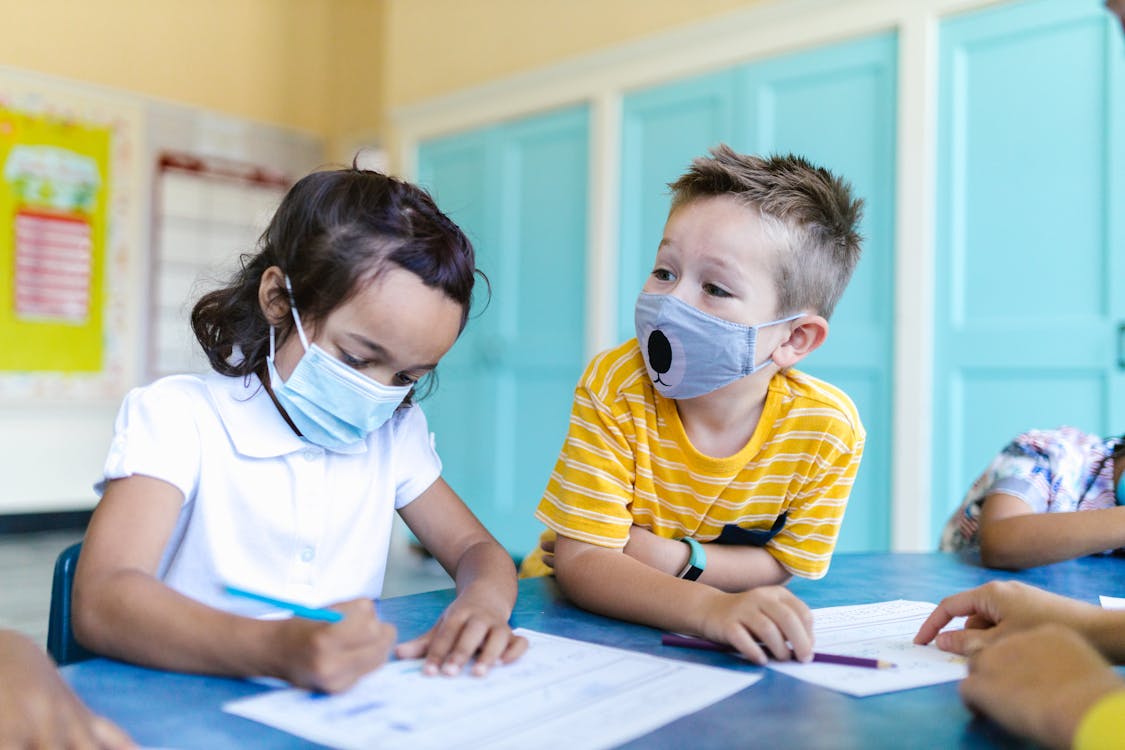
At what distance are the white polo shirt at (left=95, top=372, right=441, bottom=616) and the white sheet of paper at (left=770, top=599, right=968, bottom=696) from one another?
54cm

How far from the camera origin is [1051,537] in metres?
1.27

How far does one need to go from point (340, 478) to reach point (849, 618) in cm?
61

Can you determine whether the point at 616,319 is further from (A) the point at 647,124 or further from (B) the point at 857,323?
(B) the point at 857,323

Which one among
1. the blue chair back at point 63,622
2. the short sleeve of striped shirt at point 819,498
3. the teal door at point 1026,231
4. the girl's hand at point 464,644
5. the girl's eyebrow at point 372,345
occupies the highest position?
the teal door at point 1026,231

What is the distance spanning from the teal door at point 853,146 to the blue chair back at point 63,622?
2.11 meters

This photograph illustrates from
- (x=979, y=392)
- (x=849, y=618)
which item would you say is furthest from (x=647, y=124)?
(x=849, y=618)

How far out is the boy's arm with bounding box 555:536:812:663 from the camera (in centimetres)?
74

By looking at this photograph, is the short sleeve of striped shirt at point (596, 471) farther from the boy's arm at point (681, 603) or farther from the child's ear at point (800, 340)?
the child's ear at point (800, 340)

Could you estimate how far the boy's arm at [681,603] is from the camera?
74cm

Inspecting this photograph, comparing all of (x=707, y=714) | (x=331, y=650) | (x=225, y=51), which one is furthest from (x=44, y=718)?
(x=225, y=51)

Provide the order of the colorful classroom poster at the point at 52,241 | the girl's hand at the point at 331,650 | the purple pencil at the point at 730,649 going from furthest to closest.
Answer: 1. the colorful classroom poster at the point at 52,241
2. the purple pencil at the point at 730,649
3. the girl's hand at the point at 331,650

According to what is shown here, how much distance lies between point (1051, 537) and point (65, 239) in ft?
14.3

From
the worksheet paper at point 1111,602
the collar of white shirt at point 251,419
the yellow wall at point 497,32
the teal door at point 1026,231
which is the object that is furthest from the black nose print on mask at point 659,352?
the yellow wall at point 497,32

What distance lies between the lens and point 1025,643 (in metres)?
0.62
